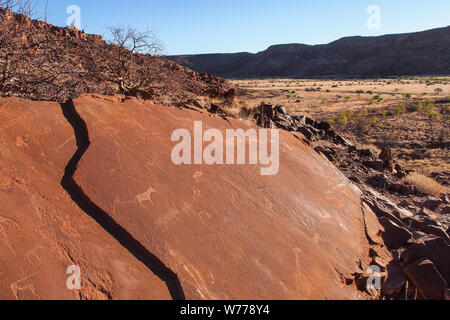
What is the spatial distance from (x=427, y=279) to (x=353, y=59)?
68503 millimetres

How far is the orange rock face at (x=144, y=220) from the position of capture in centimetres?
200

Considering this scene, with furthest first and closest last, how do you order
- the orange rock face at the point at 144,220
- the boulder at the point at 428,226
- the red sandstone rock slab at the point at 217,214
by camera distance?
the boulder at the point at 428,226 → the red sandstone rock slab at the point at 217,214 → the orange rock face at the point at 144,220

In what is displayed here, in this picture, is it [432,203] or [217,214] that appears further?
[432,203]

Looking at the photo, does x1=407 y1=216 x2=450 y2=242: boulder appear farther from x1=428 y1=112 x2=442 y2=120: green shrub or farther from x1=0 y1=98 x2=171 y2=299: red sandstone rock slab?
x1=428 y1=112 x2=442 y2=120: green shrub

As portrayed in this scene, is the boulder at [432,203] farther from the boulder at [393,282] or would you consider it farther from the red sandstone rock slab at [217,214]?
the boulder at [393,282]

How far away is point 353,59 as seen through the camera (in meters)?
62.7

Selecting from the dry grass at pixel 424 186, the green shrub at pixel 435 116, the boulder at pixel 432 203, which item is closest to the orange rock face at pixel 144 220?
the boulder at pixel 432 203

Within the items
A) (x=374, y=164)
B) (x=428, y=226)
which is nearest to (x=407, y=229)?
(x=428, y=226)

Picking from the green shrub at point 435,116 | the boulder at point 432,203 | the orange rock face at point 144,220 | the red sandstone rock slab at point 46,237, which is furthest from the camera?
the green shrub at point 435,116

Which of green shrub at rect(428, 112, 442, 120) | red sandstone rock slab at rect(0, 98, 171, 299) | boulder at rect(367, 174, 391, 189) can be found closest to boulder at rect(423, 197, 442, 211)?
boulder at rect(367, 174, 391, 189)

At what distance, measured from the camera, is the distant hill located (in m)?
53.5

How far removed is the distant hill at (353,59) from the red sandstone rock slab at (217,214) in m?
49.6

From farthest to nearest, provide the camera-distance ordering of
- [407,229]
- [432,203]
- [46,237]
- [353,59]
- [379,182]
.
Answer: [353,59], [379,182], [432,203], [407,229], [46,237]

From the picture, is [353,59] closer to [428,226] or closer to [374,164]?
[374,164]
